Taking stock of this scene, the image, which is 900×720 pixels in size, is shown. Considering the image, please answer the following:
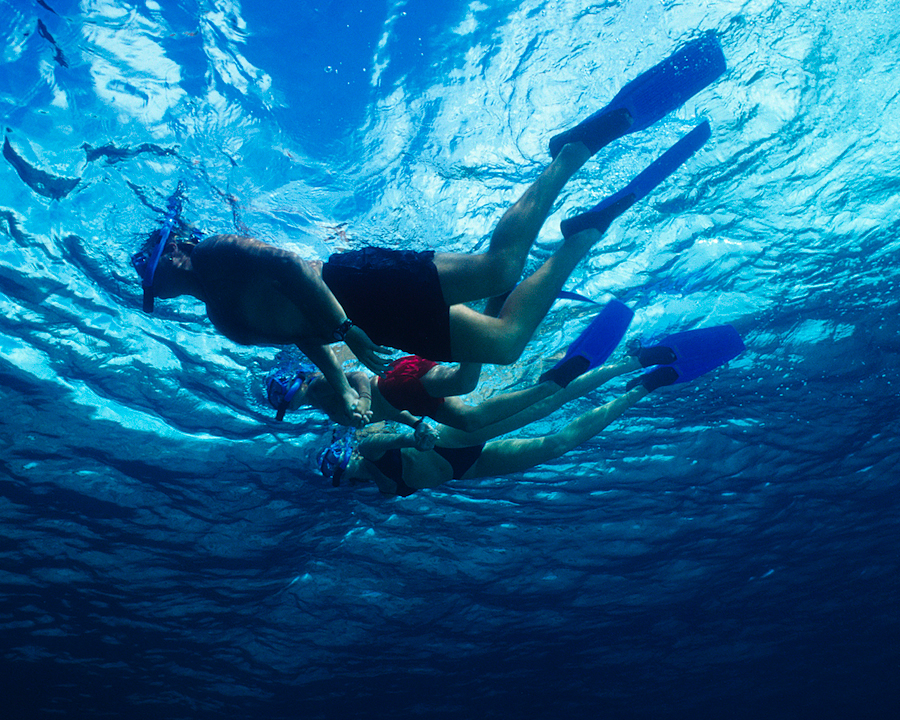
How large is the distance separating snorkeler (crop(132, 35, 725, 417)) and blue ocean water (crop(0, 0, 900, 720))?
1.33 metres

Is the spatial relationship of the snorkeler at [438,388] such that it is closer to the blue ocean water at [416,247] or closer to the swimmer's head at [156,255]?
the blue ocean water at [416,247]

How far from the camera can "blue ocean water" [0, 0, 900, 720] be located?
5.43 metres

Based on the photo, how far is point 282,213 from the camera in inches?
260

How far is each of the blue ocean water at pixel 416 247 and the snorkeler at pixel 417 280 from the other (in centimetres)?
133

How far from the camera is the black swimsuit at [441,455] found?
7652mm

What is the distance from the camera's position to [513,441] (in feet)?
27.4

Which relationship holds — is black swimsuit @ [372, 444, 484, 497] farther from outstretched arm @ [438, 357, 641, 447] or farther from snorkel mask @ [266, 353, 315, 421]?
snorkel mask @ [266, 353, 315, 421]

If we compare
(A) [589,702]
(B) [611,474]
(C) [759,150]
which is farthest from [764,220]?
(A) [589,702]

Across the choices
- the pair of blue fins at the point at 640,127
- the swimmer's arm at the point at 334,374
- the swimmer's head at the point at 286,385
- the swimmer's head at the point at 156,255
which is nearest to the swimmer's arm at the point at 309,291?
the swimmer's arm at the point at 334,374

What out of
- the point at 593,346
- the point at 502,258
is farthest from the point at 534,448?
the point at 502,258

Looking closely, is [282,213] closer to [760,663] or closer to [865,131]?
[865,131]

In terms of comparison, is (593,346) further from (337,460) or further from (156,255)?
(156,255)

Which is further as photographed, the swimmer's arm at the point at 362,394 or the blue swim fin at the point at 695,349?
the blue swim fin at the point at 695,349

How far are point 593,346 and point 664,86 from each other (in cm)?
341
